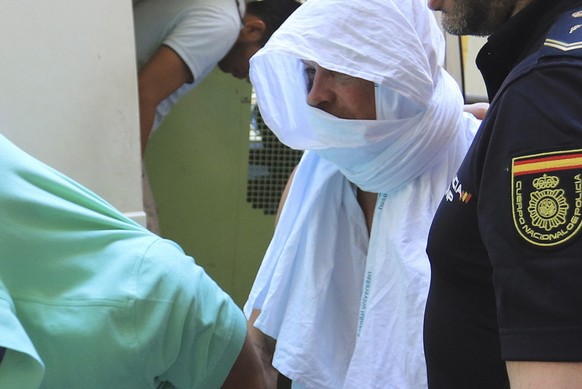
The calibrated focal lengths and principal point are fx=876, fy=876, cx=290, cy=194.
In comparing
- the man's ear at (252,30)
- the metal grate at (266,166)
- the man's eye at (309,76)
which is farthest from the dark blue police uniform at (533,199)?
the metal grate at (266,166)

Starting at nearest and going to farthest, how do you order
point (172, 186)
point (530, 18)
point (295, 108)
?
point (530, 18), point (295, 108), point (172, 186)

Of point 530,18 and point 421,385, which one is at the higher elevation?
point 530,18

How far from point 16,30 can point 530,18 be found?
3.34ft

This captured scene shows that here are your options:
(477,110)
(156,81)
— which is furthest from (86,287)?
(156,81)

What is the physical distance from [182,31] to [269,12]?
45 cm

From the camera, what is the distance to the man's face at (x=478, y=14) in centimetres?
113

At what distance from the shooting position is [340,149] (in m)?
1.66

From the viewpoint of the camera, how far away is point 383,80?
61.2 inches

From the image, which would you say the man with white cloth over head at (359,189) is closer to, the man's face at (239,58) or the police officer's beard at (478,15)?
the police officer's beard at (478,15)

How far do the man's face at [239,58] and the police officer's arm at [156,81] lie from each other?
0.40m

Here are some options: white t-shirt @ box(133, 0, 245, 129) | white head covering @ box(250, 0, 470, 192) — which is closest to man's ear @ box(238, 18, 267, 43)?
white t-shirt @ box(133, 0, 245, 129)

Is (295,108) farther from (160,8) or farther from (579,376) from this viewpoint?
(579,376)

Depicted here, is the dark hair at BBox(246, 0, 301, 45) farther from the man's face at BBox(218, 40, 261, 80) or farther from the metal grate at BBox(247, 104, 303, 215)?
the metal grate at BBox(247, 104, 303, 215)

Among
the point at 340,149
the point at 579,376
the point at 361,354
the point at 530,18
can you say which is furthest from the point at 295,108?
the point at 579,376
